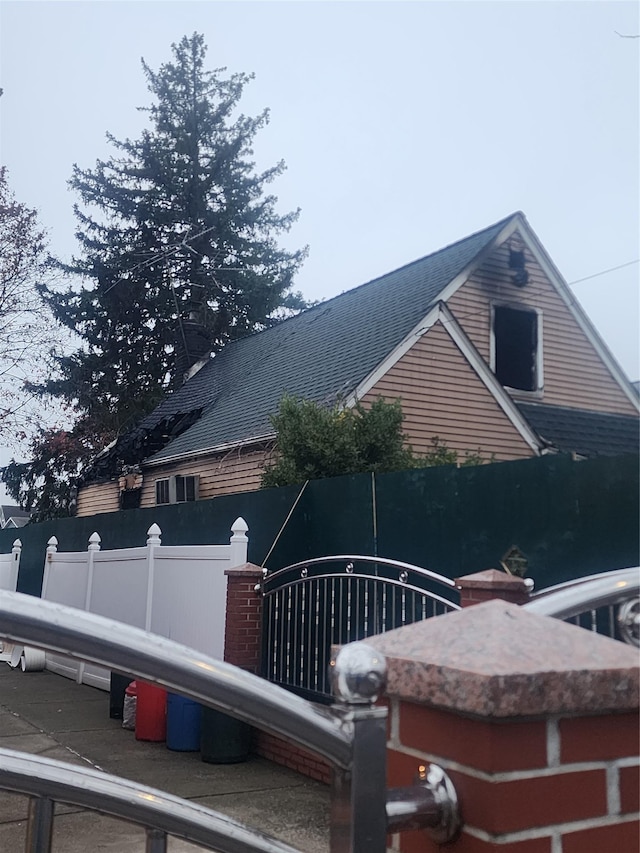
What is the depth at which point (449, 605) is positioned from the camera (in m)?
5.23

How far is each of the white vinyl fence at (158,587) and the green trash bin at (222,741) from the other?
0.71 metres

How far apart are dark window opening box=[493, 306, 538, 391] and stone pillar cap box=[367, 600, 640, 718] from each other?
1335 centimetres

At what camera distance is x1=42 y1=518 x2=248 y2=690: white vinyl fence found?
316 inches

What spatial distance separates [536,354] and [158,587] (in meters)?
8.25

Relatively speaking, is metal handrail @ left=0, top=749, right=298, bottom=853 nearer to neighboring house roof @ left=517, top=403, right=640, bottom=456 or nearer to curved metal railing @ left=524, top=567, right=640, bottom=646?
curved metal railing @ left=524, top=567, right=640, bottom=646

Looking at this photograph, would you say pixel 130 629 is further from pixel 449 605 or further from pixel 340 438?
pixel 340 438

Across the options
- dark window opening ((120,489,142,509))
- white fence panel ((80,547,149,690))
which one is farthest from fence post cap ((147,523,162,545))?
dark window opening ((120,489,142,509))

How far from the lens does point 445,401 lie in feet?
42.5

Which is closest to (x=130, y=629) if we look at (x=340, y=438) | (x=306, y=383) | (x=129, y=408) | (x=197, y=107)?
(x=340, y=438)

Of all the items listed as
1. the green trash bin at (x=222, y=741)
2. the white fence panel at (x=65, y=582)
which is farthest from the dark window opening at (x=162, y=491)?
the green trash bin at (x=222, y=741)

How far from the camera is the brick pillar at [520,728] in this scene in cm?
126

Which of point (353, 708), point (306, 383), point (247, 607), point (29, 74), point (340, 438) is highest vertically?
point (29, 74)

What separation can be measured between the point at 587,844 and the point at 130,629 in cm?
86

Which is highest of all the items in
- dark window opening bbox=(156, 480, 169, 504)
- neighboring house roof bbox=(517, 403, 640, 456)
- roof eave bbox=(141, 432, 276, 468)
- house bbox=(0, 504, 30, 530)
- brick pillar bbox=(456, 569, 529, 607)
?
neighboring house roof bbox=(517, 403, 640, 456)
